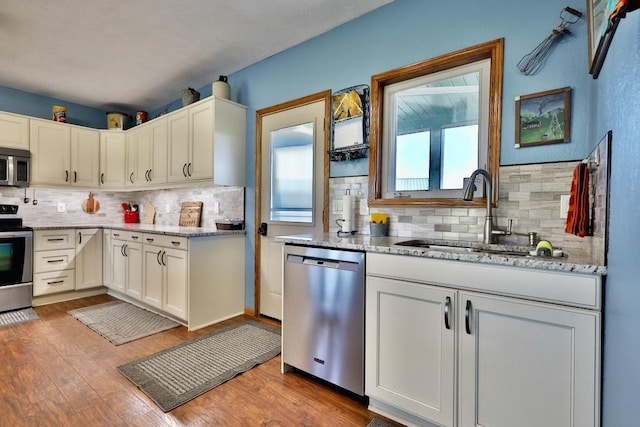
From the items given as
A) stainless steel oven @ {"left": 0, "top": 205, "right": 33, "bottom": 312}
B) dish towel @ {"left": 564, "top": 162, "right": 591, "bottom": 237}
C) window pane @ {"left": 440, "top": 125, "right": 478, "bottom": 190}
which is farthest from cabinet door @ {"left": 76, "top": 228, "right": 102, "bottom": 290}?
dish towel @ {"left": 564, "top": 162, "right": 591, "bottom": 237}

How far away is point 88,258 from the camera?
3.90m

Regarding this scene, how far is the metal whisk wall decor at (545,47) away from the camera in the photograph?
162 centimetres

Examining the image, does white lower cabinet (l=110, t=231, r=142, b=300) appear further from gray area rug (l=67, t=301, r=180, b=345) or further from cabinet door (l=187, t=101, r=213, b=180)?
cabinet door (l=187, t=101, r=213, b=180)

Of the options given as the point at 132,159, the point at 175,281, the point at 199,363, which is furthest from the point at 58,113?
the point at 199,363

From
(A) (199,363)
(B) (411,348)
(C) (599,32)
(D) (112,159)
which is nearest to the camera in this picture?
(C) (599,32)

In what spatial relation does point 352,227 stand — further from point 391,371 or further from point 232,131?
point 232,131

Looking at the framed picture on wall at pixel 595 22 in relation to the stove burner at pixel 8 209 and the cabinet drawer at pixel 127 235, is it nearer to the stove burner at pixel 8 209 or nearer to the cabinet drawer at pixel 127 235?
the cabinet drawer at pixel 127 235

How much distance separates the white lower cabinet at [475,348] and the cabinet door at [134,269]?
9.02 ft

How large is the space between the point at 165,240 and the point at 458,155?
2.66m

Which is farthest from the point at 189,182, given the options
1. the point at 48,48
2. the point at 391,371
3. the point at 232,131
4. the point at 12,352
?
the point at 391,371

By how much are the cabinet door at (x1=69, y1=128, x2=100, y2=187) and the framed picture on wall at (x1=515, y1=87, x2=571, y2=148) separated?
4877mm

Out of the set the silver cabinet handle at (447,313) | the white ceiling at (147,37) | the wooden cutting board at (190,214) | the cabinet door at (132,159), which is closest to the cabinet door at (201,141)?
the white ceiling at (147,37)

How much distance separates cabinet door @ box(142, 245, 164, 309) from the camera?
124 inches

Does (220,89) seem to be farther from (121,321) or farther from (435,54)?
(121,321)
